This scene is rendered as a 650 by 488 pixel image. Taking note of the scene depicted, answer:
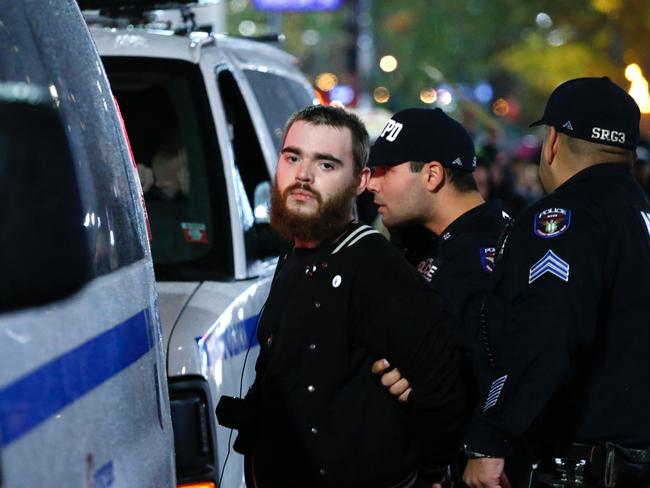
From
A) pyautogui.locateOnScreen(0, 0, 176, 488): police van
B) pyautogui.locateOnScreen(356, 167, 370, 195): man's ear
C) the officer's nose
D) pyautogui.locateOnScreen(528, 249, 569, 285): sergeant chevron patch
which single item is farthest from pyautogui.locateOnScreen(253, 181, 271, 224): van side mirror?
pyautogui.locateOnScreen(0, 0, 176, 488): police van

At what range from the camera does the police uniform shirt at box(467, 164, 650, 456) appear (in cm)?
357

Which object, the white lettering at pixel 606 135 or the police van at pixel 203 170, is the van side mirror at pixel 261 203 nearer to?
the police van at pixel 203 170

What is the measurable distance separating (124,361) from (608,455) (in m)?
1.55

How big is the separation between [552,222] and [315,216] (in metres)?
0.67

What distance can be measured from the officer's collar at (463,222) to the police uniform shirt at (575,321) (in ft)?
2.07

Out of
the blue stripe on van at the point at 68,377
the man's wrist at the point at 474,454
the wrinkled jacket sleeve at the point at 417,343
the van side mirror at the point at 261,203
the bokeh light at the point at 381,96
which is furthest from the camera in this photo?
the bokeh light at the point at 381,96

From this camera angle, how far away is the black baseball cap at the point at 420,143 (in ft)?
14.8

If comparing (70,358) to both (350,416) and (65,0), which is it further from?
(350,416)

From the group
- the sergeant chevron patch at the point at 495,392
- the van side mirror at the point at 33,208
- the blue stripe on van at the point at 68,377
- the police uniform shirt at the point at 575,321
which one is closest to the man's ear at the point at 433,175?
the police uniform shirt at the point at 575,321

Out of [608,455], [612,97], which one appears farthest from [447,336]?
[612,97]

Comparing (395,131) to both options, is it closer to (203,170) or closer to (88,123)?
(203,170)

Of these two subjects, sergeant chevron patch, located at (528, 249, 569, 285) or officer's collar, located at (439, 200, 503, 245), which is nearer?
sergeant chevron patch, located at (528, 249, 569, 285)

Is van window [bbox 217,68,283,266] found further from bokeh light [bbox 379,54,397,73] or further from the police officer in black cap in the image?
bokeh light [bbox 379,54,397,73]

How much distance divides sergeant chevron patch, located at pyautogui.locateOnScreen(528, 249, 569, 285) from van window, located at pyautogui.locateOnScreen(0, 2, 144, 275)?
3.67 ft
